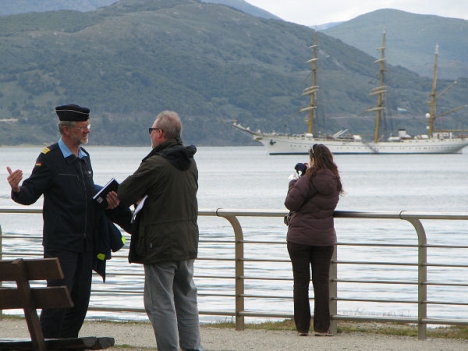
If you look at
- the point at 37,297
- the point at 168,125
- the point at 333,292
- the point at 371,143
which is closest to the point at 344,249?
the point at 333,292

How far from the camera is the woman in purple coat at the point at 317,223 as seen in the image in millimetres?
7332

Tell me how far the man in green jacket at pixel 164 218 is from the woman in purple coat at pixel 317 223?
160 centimetres

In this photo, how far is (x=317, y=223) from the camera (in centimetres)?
733

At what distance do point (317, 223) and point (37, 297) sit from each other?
2809 mm

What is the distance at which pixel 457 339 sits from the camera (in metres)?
7.33

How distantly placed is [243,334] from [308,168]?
1.35 meters

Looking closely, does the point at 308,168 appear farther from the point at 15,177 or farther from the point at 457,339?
the point at 15,177

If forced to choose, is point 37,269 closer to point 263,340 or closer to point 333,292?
point 263,340

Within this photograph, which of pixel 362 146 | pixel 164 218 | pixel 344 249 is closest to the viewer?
pixel 164 218

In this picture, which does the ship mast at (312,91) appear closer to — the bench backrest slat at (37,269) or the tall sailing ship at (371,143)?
the tall sailing ship at (371,143)

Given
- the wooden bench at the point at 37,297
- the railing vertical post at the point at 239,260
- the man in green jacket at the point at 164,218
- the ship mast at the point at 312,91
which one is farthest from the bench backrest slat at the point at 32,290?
the ship mast at the point at 312,91

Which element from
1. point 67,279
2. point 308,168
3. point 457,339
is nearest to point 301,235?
point 308,168

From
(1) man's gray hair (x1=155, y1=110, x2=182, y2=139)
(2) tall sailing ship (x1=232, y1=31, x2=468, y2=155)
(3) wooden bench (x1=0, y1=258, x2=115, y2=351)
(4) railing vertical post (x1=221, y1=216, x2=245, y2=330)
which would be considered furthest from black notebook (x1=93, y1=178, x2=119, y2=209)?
(2) tall sailing ship (x1=232, y1=31, x2=468, y2=155)

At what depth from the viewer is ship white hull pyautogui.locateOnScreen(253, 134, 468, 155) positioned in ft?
481
